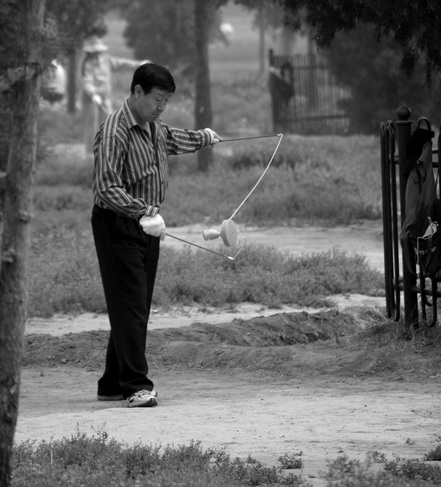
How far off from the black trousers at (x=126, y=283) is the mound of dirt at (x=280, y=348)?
106cm

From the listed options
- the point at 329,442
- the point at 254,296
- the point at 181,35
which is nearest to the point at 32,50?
the point at 329,442

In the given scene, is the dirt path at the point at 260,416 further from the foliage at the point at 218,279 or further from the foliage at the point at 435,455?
the foliage at the point at 218,279

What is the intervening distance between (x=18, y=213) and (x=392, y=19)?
3880 mm

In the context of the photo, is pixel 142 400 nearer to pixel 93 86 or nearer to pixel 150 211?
pixel 150 211

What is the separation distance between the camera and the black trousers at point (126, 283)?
→ 6875 mm

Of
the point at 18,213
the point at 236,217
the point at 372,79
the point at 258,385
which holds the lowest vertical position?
→ the point at 258,385

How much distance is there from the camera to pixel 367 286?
36.6 ft

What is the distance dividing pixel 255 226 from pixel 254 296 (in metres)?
5.52

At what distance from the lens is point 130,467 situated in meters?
5.12

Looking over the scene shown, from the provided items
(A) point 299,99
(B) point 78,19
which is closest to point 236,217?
(B) point 78,19

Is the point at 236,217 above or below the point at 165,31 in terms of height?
below

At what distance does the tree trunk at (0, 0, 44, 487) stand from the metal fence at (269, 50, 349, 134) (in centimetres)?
2826

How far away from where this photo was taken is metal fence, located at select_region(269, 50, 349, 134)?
109ft

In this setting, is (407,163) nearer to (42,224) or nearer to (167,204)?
(42,224)
